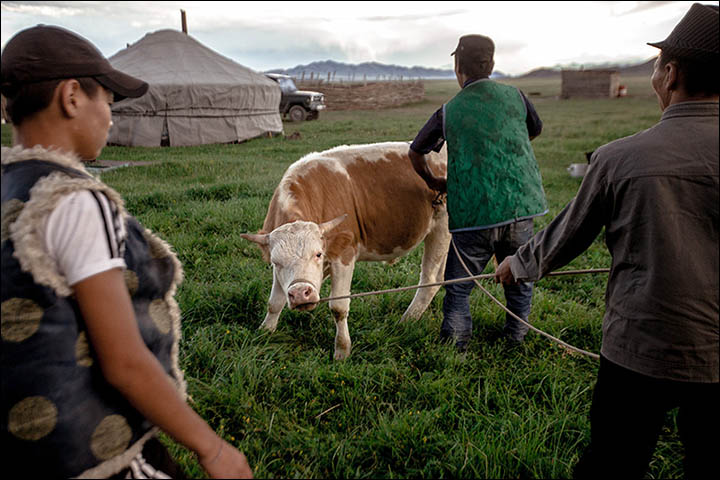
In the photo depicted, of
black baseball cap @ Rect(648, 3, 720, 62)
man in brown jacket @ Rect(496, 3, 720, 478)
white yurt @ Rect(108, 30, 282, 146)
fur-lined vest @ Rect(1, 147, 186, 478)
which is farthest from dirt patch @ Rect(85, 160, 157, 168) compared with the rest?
black baseball cap @ Rect(648, 3, 720, 62)

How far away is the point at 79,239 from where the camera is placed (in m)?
1.13

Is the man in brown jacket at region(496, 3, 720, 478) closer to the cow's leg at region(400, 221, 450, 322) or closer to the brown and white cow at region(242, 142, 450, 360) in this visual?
the brown and white cow at region(242, 142, 450, 360)

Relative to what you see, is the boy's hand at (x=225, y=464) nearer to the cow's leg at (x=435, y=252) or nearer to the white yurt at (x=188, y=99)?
the cow's leg at (x=435, y=252)

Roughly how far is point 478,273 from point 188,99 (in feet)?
49.8

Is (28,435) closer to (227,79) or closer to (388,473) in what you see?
(388,473)

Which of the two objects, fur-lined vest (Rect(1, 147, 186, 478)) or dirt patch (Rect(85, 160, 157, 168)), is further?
dirt patch (Rect(85, 160, 157, 168))

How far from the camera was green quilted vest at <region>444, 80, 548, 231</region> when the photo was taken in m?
3.28

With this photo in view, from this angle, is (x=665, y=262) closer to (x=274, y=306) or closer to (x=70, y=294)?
(x=70, y=294)

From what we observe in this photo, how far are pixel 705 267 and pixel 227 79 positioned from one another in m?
18.1

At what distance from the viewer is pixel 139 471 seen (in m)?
1.41

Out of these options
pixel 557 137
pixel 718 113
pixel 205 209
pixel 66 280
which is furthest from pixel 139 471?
pixel 557 137

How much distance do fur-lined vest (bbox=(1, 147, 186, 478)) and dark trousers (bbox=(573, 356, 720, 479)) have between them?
1.64m

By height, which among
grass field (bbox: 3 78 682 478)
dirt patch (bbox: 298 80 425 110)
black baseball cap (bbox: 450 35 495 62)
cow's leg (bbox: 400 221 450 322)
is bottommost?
grass field (bbox: 3 78 682 478)

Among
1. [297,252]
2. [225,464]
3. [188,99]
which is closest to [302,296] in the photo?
[297,252]
